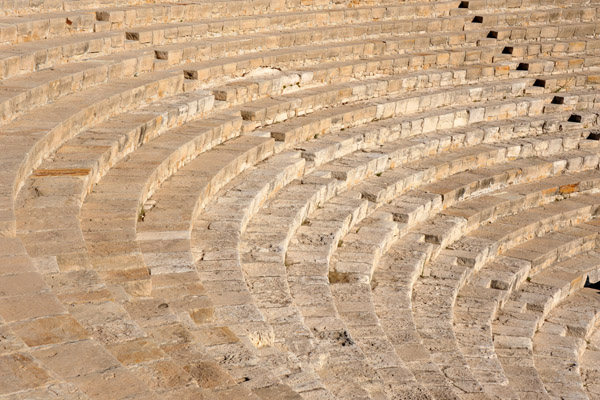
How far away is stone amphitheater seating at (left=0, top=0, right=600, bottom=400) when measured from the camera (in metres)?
5.34

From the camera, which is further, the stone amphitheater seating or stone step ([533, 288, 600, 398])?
stone step ([533, 288, 600, 398])

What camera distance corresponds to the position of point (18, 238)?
18.8 ft

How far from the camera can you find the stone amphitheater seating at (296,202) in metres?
5.34

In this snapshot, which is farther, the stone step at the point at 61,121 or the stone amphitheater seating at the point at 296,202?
the stone step at the point at 61,121

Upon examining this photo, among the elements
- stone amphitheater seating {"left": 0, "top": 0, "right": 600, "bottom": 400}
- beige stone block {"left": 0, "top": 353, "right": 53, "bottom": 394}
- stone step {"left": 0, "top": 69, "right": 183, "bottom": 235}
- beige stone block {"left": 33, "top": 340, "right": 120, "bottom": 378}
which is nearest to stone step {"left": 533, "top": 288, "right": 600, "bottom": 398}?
stone amphitheater seating {"left": 0, "top": 0, "right": 600, "bottom": 400}

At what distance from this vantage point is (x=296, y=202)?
31.5 feet

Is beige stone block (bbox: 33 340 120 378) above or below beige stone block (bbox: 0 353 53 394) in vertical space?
below

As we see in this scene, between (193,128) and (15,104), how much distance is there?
234cm

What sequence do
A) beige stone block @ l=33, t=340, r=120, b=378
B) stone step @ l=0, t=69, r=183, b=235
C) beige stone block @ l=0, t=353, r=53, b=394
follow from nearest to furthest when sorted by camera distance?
1. beige stone block @ l=0, t=353, r=53, b=394
2. beige stone block @ l=33, t=340, r=120, b=378
3. stone step @ l=0, t=69, r=183, b=235

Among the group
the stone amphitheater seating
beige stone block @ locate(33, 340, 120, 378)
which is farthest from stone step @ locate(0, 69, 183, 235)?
beige stone block @ locate(33, 340, 120, 378)

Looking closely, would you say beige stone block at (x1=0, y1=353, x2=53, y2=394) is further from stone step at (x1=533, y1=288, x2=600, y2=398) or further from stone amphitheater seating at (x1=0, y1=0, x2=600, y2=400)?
stone step at (x1=533, y1=288, x2=600, y2=398)

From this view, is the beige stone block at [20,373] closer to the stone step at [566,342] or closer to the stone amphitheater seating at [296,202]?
the stone amphitheater seating at [296,202]

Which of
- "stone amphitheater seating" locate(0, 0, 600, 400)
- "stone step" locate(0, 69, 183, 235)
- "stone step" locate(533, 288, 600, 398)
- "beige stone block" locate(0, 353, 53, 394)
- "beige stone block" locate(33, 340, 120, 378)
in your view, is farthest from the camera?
"stone step" locate(533, 288, 600, 398)

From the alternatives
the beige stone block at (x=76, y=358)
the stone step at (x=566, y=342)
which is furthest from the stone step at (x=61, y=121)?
the stone step at (x=566, y=342)
